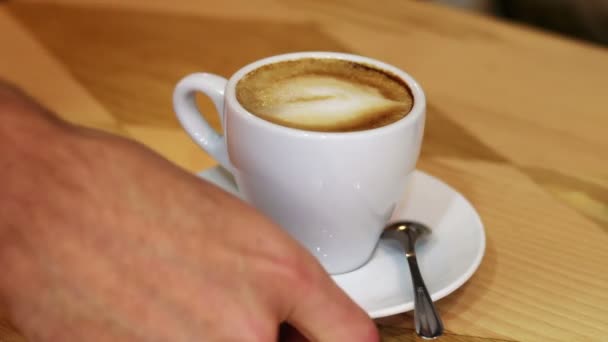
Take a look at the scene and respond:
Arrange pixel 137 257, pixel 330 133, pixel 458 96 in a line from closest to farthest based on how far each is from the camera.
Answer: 1. pixel 137 257
2. pixel 330 133
3. pixel 458 96

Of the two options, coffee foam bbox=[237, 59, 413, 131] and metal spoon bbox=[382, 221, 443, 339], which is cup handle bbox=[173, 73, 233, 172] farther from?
metal spoon bbox=[382, 221, 443, 339]

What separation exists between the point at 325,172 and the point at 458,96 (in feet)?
1.16

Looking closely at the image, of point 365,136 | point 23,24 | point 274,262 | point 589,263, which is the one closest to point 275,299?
point 274,262

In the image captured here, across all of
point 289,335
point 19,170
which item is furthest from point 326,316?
point 19,170

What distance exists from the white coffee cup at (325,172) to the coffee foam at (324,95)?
0.04 feet

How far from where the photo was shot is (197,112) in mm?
517

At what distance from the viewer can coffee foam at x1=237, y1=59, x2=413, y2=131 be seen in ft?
1.41

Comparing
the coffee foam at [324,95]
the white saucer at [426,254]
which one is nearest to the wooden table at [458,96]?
the white saucer at [426,254]

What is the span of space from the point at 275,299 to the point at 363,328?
0.16 feet

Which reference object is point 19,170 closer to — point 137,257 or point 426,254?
point 137,257

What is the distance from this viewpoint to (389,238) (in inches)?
18.7

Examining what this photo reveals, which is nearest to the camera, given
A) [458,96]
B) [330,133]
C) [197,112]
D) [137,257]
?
[137,257]

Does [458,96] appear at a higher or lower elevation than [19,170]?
lower

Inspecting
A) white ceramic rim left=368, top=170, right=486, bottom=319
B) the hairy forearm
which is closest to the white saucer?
white ceramic rim left=368, top=170, right=486, bottom=319
